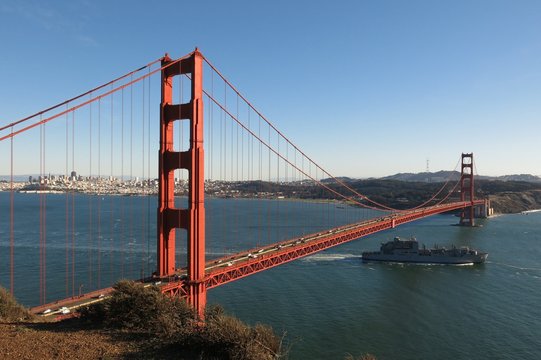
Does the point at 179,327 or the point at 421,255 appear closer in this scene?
the point at 179,327

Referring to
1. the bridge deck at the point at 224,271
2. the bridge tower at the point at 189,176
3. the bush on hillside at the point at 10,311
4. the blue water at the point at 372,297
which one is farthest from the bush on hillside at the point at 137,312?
the blue water at the point at 372,297

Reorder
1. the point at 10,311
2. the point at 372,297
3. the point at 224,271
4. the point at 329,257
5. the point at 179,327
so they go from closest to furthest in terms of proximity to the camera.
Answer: the point at 179,327 → the point at 10,311 → the point at 224,271 → the point at 372,297 → the point at 329,257

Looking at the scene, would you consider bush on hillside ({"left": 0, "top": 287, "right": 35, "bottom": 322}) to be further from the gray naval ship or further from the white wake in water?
the gray naval ship

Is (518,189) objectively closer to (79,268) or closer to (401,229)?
(401,229)

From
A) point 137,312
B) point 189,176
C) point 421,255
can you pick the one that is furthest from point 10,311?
point 421,255

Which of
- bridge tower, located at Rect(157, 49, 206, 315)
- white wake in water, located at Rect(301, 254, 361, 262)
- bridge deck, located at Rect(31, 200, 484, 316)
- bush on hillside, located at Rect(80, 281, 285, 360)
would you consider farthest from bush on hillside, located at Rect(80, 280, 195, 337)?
white wake in water, located at Rect(301, 254, 361, 262)

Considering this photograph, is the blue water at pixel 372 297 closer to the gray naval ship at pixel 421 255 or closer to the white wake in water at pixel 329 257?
the white wake in water at pixel 329 257

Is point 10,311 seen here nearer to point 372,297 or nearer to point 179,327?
point 179,327
